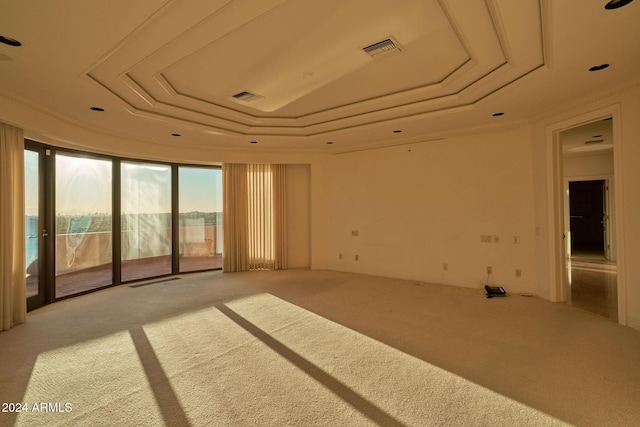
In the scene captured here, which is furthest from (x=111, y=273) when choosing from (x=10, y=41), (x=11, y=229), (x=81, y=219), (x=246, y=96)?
(x=10, y=41)

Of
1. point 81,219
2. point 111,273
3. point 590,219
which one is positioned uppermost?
point 81,219

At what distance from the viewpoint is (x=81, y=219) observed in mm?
5332

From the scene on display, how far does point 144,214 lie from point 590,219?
46.4 ft

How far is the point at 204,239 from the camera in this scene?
7527 millimetres

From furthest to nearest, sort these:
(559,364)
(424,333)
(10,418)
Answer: (424,333) < (559,364) < (10,418)

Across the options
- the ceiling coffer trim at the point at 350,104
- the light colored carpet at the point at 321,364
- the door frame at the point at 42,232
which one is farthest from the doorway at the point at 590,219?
the door frame at the point at 42,232

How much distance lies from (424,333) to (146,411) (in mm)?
2714

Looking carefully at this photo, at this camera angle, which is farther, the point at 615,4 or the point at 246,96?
the point at 246,96

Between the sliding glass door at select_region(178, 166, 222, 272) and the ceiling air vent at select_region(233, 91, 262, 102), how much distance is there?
10.8ft

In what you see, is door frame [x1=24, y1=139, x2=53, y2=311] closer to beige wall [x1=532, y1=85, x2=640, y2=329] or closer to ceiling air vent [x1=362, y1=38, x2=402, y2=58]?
ceiling air vent [x1=362, y1=38, x2=402, y2=58]

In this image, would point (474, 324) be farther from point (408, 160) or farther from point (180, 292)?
point (180, 292)

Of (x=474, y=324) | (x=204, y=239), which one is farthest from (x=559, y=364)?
(x=204, y=239)

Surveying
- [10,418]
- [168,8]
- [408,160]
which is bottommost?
[10,418]

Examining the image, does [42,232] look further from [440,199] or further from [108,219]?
[440,199]
